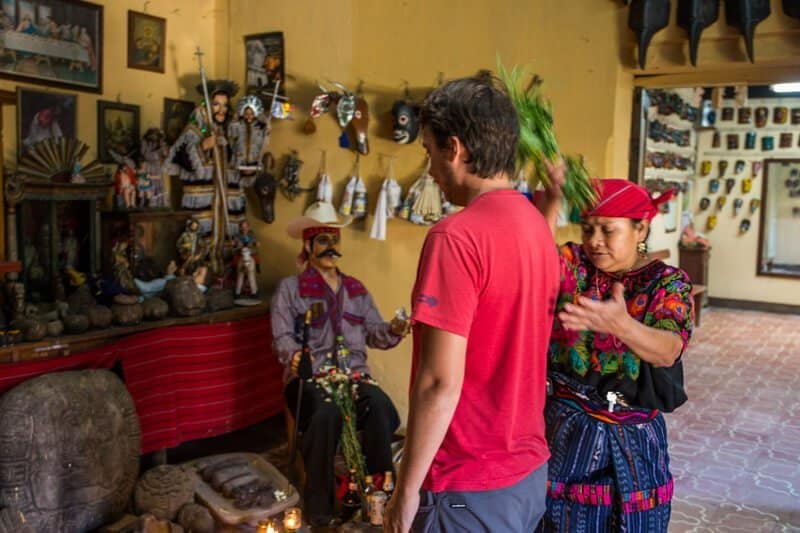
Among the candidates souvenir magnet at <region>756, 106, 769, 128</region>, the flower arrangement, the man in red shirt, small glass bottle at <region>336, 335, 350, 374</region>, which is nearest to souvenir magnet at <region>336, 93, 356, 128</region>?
small glass bottle at <region>336, 335, 350, 374</region>

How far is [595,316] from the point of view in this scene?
171 cm

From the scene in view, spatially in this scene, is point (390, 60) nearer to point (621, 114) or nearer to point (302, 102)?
point (302, 102)

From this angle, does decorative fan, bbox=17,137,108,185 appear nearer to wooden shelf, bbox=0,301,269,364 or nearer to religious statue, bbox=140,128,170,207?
religious statue, bbox=140,128,170,207

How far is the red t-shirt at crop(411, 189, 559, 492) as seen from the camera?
4.81 ft

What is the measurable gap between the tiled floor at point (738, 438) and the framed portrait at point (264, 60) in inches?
134

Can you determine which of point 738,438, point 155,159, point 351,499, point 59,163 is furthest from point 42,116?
point 738,438

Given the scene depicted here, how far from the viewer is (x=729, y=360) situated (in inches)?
273

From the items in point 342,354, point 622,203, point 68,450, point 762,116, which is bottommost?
point 68,450

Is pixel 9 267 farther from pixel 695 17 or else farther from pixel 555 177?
pixel 695 17

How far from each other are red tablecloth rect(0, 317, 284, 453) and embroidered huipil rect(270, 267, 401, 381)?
592 millimetres

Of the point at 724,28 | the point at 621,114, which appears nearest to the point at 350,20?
the point at 621,114

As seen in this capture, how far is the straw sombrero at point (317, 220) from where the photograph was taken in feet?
12.8

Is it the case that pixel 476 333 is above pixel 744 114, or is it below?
below

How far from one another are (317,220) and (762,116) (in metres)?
7.51
